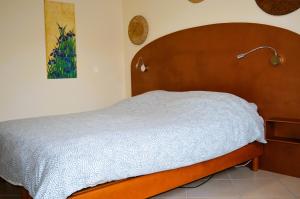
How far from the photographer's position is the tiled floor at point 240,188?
227 cm

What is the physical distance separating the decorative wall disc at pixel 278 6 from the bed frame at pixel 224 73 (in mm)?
142

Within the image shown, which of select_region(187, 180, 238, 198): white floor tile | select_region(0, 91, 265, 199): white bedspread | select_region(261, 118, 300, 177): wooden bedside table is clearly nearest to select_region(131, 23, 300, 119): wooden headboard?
select_region(261, 118, 300, 177): wooden bedside table

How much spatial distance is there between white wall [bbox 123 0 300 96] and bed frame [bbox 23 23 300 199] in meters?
0.07

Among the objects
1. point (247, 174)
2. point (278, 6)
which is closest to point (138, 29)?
point (278, 6)

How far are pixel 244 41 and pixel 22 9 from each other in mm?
2434

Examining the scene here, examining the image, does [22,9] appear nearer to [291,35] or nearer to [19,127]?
[19,127]

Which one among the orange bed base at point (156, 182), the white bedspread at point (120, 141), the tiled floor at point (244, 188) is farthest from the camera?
the tiled floor at point (244, 188)

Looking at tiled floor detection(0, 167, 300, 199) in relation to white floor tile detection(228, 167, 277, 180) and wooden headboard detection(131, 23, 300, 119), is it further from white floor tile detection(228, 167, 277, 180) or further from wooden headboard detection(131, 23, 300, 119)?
wooden headboard detection(131, 23, 300, 119)

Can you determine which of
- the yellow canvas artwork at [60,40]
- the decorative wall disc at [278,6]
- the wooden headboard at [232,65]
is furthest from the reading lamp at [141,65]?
the decorative wall disc at [278,6]

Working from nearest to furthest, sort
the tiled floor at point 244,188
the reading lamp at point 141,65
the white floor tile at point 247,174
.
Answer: the tiled floor at point 244,188, the white floor tile at point 247,174, the reading lamp at point 141,65

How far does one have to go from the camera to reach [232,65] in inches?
118

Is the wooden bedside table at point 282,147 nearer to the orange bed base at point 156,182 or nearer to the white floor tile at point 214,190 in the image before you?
the orange bed base at point 156,182

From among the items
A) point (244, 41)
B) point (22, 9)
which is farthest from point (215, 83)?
point (22, 9)

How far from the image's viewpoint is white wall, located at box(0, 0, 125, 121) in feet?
11.0
